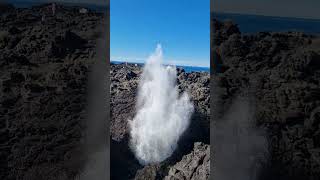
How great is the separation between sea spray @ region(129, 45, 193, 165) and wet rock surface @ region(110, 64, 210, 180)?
5.1 inches

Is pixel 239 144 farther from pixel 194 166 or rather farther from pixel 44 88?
pixel 44 88

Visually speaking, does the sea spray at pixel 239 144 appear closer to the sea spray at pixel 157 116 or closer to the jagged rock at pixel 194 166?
the jagged rock at pixel 194 166

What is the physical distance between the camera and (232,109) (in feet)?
11.6

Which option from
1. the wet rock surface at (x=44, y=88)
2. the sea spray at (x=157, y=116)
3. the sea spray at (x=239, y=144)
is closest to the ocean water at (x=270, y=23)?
the sea spray at (x=239, y=144)

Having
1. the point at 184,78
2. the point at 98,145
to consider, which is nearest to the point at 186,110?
the point at 184,78

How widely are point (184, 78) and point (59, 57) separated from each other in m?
4.26

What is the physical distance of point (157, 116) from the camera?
20.4 ft

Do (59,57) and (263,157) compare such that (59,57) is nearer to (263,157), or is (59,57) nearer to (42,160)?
(42,160)

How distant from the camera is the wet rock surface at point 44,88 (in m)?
3.21

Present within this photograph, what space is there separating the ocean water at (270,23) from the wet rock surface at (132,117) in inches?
71.8

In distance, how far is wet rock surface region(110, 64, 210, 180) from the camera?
5.47m

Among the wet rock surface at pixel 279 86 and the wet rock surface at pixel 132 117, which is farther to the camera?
the wet rock surface at pixel 132 117

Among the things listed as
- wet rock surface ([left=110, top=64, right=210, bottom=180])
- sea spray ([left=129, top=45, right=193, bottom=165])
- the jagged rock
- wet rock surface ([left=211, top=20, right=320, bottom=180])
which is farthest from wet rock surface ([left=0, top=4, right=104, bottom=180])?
sea spray ([left=129, top=45, right=193, bottom=165])

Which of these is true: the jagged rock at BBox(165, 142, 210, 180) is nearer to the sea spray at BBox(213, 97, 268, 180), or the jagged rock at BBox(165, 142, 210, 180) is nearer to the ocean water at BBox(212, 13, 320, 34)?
the sea spray at BBox(213, 97, 268, 180)
